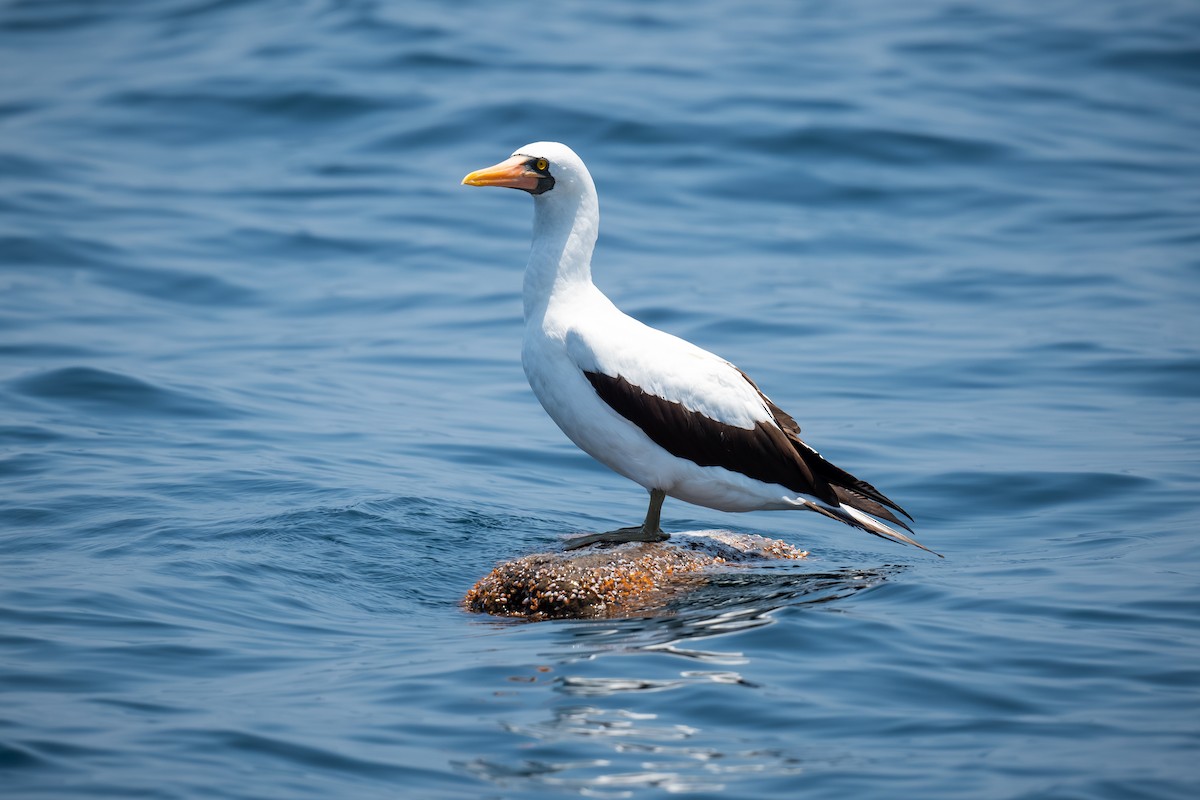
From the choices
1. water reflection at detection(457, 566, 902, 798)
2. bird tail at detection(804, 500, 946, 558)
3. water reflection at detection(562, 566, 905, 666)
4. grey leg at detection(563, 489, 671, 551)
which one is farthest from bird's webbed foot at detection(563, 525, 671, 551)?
bird tail at detection(804, 500, 946, 558)

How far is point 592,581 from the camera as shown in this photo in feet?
25.5

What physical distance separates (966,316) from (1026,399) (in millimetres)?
2537

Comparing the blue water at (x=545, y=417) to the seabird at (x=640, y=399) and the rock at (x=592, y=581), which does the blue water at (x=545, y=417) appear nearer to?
the rock at (x=592, y=581)

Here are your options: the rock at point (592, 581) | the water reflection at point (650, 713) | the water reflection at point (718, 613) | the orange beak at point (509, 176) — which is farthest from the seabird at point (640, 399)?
the water reflection at point (650, 713)

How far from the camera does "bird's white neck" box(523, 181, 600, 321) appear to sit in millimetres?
8328

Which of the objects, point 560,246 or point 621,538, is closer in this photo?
point 621,538

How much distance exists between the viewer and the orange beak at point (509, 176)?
821cm

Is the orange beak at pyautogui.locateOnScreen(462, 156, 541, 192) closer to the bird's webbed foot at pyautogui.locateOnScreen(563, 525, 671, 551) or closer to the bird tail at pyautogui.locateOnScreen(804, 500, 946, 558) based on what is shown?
the bird's webbed foot at pyautogui.locateOnScreen(563, 525, 671, 551)

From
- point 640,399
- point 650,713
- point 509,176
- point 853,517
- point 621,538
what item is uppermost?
point 509,176

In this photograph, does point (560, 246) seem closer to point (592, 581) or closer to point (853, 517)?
point (592, 581)

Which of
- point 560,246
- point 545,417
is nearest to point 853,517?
point 560,246

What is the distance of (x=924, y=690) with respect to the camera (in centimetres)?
670

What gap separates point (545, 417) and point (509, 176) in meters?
5.18

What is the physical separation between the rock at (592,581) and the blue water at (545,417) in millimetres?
212
